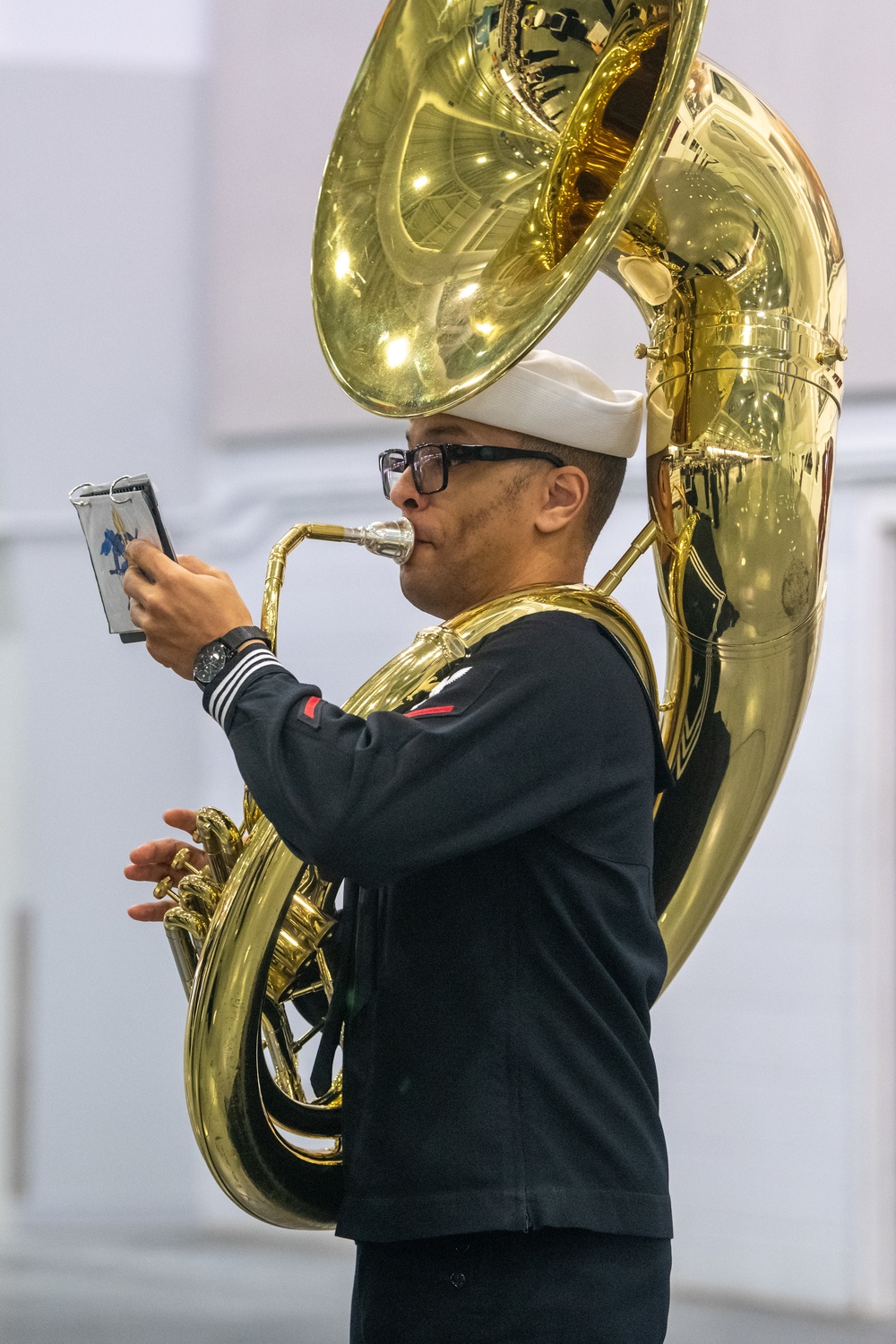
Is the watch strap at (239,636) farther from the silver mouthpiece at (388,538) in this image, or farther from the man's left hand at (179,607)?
the silver mouthpiece at (388,538)

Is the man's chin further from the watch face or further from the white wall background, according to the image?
the white wall background

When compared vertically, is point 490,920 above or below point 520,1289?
above

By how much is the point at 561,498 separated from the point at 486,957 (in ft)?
1.30

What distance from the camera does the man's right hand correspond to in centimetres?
139

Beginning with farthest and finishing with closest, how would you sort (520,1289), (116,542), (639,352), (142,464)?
(142,464), (639,352), (116,542), (520,1289)

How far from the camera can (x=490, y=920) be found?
1.14 metres

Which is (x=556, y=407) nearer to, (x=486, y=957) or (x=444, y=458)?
(x=444, y=458)

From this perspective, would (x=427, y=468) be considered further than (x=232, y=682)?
Yes

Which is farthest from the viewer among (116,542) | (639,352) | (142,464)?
(142,464)

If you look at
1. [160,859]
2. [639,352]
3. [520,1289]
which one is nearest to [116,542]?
[160,859]

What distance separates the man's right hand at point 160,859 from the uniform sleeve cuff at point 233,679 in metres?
0.28

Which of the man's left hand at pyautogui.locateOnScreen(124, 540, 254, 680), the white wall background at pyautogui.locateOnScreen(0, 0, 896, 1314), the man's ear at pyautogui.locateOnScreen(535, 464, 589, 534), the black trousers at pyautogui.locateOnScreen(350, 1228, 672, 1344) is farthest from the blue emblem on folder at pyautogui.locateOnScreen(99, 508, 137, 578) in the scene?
the white wall background at pyautogui.locateOnScreen(0, 0, 896, 1314)

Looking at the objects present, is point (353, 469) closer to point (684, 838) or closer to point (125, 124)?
point (125, 124)

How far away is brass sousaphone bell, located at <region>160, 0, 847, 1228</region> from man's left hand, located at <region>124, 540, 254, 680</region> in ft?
0.32
